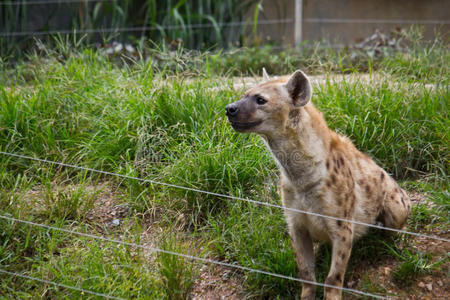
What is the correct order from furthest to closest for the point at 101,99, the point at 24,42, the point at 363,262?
the point at 24,42 → the point at 101,99 → the point at 363,262

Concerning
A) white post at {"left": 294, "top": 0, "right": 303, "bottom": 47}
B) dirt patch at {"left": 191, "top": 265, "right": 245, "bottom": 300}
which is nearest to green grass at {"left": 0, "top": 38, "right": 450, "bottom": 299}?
dirt patch at {"left": 191, "top": 265, "right": 245, "bottom": 300}

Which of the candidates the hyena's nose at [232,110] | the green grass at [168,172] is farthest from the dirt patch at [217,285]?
the hyena's nose at [232,110]

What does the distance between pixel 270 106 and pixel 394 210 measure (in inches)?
38.2

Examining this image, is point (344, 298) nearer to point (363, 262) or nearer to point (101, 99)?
point (363, 262)

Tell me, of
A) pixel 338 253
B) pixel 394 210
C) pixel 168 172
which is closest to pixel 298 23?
pixel 168 172

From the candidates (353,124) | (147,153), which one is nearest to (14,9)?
(147,153)

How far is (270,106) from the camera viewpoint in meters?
2.74

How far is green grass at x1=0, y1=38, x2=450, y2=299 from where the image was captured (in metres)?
3.12

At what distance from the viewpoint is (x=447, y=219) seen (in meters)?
3.18

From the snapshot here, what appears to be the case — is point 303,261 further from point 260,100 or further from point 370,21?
point 370,21

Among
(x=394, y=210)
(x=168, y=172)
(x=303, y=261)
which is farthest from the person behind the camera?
(x=168, y=172)

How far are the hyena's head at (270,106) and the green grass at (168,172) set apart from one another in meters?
0.82

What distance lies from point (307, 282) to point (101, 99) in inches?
89.8

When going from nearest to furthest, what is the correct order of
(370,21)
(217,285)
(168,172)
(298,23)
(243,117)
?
(243,117) < (217,285) < (168,172) < (298,23) < (370,21)
